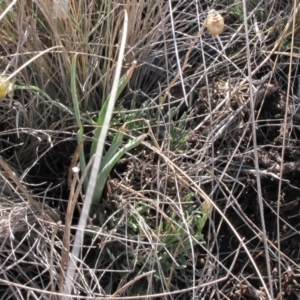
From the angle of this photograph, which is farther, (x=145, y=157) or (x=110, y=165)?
(x=145, y=157)

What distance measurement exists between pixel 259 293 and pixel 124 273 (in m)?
0.22

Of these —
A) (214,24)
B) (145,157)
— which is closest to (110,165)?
(145,157)

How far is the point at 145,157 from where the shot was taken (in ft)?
3.29

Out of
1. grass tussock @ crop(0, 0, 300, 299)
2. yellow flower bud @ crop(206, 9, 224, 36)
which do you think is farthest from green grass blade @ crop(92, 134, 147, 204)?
yellow flower bud @ crop(206, 9, 224, 36)

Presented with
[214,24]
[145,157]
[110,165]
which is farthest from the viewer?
[145,157]

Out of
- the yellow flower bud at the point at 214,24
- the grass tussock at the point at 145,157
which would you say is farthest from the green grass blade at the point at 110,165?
the yellow flower bud at the point at 214,24

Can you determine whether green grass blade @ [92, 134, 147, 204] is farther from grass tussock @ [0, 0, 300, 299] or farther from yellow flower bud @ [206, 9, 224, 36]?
yellow flower bud @ [206, 9, 224, 36]

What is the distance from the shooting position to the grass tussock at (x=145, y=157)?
890 millimetres

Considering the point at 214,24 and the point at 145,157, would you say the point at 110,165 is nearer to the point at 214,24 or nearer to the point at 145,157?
the point at 145,157

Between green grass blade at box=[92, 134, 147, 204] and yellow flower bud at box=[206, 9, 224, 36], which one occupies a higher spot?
yellow flower bud at box=[206, 9, 224, 36]

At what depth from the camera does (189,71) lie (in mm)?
1145

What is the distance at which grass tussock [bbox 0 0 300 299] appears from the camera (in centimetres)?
89

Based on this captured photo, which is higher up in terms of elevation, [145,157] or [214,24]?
[214,24]

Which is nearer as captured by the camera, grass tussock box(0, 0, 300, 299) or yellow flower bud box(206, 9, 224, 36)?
yellow flower bud box(206, 9, 224, 36)
